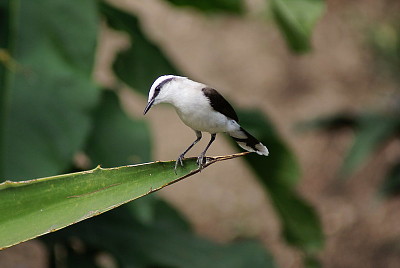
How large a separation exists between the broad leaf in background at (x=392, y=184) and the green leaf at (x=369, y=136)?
312 mm

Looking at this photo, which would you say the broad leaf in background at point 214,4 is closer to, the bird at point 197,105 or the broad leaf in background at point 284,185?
the broad leaf in background at point 284,185

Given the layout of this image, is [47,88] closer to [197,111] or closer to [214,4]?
[214,4]

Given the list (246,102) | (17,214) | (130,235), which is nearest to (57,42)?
(130,235)

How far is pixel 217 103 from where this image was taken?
646 millimetres

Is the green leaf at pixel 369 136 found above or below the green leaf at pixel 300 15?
below

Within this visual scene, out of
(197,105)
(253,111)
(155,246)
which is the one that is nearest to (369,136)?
(253,111)

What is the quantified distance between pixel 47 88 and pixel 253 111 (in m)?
→ 0.77

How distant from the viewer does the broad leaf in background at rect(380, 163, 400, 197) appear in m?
Answer: 3.69

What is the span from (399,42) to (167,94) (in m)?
4.84

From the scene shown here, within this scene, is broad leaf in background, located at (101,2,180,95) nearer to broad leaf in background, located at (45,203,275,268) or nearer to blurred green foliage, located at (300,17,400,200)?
broad leaf in background, located at (45,203,275,268)

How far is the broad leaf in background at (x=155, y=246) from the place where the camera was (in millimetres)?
2115

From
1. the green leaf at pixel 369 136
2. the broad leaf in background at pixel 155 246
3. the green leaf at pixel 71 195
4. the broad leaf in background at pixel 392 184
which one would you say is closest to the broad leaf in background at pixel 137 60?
the broad leaf in background at pixel 155 246

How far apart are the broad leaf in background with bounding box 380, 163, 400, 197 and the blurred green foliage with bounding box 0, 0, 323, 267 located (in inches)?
62.0

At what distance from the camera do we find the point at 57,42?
1.66 metres
